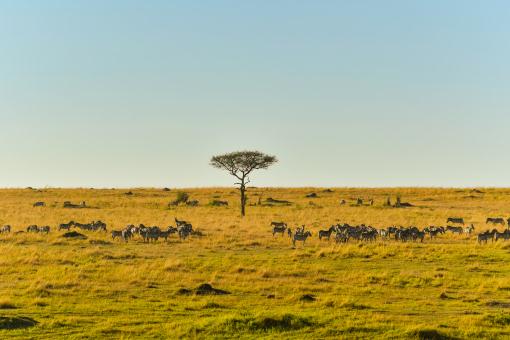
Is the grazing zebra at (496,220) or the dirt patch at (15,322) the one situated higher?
the grazing zebra at (496,220)

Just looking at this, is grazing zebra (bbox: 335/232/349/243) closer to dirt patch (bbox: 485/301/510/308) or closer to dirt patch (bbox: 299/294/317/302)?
dirt patch (bbox: 299/294/317/302)

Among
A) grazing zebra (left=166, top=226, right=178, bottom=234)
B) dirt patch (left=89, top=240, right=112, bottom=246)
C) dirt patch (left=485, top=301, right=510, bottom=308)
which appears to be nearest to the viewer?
dirt patch (left=485, top=301, right=510, bottom=308)

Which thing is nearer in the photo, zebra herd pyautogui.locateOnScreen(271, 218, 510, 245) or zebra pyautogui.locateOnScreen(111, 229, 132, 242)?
zebra herd pyautogui.locateOnScreen(271, 218, 510, 245)

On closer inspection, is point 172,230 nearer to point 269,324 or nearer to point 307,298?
point 307,298

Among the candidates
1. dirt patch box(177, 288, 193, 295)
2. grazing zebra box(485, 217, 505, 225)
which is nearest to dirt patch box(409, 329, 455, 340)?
dirt patch box(177, 288, 193, 295)

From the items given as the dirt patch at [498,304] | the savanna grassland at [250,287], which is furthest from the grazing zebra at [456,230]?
the dirt patch at [498,304]

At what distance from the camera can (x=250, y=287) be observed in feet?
78.8

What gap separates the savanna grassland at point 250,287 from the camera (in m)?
17.2

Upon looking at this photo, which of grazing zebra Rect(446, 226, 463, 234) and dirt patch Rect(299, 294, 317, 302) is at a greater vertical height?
grazing zebra Rect(446, 226, 463, 234)

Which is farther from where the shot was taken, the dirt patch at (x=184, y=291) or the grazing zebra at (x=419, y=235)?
the grazing zebra at (x=419, y=235)

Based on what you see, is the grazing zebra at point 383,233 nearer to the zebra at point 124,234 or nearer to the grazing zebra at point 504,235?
the grazing zebra at point 504,235

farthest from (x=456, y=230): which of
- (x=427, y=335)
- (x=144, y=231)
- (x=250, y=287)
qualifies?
(x=427, y=335)

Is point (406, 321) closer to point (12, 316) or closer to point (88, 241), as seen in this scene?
point (12, 316)

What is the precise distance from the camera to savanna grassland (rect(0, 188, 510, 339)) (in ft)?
56.4
